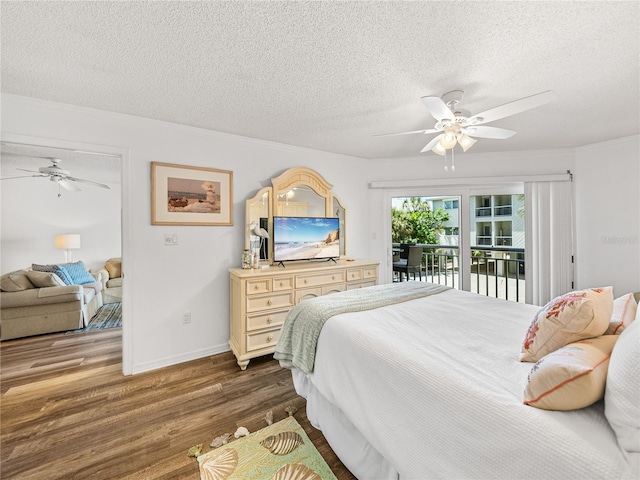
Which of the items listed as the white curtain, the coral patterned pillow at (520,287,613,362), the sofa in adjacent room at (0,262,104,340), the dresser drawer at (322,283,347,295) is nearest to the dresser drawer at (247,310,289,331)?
the dresser drawer at (322,283,347,295)

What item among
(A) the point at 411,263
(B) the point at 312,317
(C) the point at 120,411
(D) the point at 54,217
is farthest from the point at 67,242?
(A) the point at 411,263

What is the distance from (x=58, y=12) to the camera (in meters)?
1.30

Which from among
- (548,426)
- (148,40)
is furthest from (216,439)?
(148,40)

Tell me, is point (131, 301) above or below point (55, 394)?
above

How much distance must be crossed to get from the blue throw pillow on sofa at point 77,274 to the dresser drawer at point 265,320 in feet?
11.8

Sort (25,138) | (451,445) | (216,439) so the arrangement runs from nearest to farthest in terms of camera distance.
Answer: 1. (451,445)
2. (216,439)
3. (25,138)

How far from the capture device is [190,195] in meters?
2.72

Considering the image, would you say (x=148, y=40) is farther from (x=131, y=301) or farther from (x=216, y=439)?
(x=216, y=439)

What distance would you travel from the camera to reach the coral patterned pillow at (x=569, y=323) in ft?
3.47

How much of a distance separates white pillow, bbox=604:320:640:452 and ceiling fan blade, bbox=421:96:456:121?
1.40 meters

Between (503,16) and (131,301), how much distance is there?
11.0 ft

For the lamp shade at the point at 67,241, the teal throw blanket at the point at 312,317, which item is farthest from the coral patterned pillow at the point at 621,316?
the lamp shade at the point at 67,241

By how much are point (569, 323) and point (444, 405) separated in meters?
0.64

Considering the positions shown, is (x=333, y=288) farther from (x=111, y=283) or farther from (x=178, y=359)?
(x=111, y=283)
